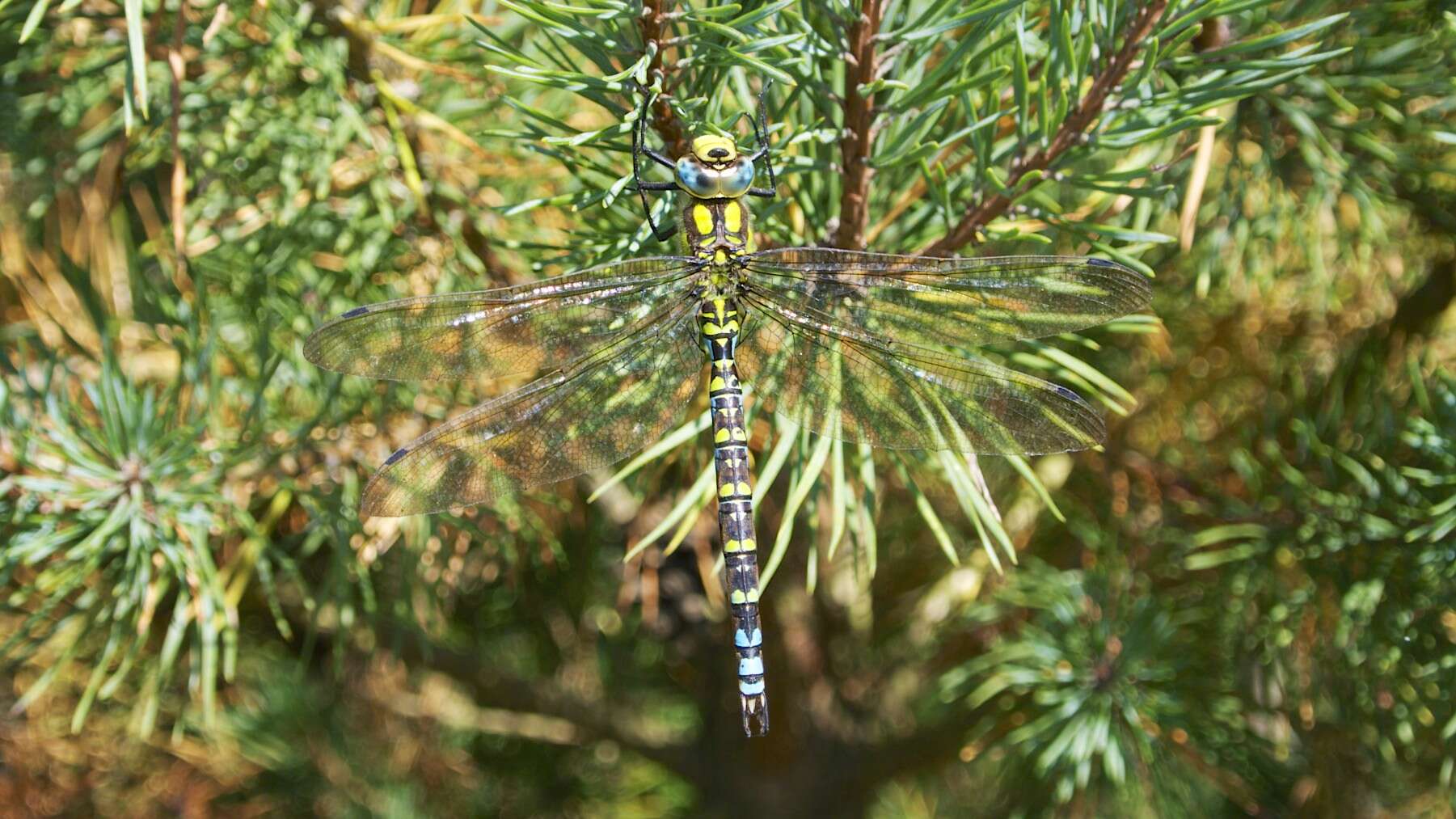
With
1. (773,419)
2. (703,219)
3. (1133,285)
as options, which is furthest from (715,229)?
(1133,285)

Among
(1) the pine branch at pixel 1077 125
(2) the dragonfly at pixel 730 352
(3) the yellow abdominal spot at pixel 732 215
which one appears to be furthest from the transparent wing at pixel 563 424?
(1) the pine branch at pixel 1077 125

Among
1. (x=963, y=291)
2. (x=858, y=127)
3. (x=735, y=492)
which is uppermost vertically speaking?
(x=858, y=127)

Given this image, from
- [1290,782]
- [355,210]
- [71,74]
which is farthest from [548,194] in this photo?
[1290,782]

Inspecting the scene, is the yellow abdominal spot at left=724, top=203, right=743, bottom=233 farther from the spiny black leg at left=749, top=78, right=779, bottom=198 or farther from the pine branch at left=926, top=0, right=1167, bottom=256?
the pine branch at left=926, top=0, right=1167, bottom=256

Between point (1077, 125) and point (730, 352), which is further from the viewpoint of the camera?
point (730, 352)

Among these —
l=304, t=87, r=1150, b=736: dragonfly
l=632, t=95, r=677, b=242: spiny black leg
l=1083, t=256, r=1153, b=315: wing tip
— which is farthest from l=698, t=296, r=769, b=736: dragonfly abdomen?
l=1083, t=256, r=1153, b=315: wing tip

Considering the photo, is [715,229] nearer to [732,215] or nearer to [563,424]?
[732,215]
